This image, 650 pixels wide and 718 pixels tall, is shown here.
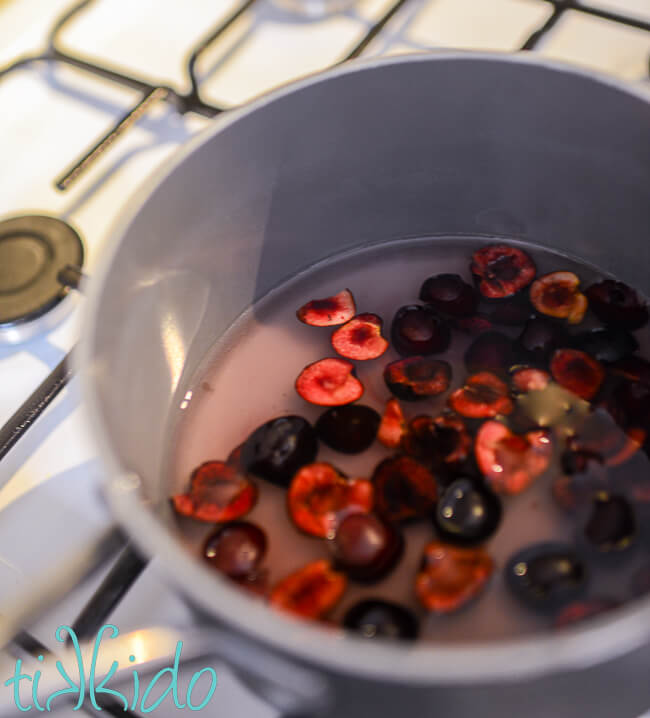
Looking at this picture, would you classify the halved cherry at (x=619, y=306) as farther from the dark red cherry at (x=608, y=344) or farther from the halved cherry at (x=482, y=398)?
the halved cherry at (x=482, y=398)

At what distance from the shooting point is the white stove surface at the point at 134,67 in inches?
25.3

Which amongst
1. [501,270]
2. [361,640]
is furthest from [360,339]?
[361,640]

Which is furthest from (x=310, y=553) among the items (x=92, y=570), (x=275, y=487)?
(x=92, y=570)

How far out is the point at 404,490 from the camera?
0.54m

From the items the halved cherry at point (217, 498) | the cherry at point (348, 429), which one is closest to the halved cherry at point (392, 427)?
the cherry at point (348, 429)

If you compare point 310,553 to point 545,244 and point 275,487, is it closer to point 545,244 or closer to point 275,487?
point 275,487

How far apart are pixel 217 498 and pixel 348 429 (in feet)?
0.39

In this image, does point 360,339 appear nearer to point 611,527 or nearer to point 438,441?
point 438,441

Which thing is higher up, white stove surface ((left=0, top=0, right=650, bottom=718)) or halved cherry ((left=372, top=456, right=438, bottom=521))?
white stove surface ((left=0, top=0, right=650, bottom=718))

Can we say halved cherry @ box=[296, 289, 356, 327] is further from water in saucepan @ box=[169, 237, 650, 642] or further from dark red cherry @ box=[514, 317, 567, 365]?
dark red cherry @ box=[514, 317, 567, 365]

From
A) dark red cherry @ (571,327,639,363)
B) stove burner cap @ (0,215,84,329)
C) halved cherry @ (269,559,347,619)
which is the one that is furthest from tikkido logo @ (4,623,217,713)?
dark red cherry @ (571,327,639,363)

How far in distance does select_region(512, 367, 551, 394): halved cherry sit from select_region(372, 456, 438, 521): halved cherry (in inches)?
4.7

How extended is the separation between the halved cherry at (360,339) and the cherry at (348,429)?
0.07m

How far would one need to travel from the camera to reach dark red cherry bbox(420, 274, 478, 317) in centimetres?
65
